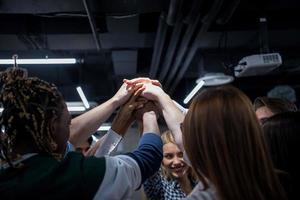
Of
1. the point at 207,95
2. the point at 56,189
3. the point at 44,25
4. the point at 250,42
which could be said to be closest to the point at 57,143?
the point at 56,189

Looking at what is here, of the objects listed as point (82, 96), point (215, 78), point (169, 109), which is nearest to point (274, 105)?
point (169, 109)

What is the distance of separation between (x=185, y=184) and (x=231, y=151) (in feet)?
3.52

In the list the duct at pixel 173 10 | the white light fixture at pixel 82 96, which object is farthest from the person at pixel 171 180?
the white light fixture at pixel 82 96

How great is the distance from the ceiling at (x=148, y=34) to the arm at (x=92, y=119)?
176 centimetres

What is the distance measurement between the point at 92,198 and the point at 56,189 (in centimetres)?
10

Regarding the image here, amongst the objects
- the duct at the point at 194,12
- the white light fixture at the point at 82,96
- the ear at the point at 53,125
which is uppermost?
the duct at the point at 194,12

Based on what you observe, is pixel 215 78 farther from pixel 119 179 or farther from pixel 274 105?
pixel 119 179

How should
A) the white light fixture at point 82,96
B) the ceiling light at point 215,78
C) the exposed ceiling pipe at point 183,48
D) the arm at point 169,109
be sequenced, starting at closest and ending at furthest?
the arm at point 169,109
the exposed ceiling pipe at point 183,48
the ceiling light at point 215,78
the white light fixture at point 82,96

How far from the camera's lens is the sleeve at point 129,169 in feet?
3.28

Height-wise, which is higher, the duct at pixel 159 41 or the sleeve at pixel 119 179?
the duct at pixel 159 41

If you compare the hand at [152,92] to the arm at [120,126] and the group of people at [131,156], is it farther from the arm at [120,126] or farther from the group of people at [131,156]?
the group of people at [131,156]

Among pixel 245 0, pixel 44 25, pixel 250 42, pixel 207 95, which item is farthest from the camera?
pixel 250 42

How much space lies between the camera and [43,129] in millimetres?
1062

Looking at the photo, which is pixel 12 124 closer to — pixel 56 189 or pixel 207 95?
pixel 56 189
